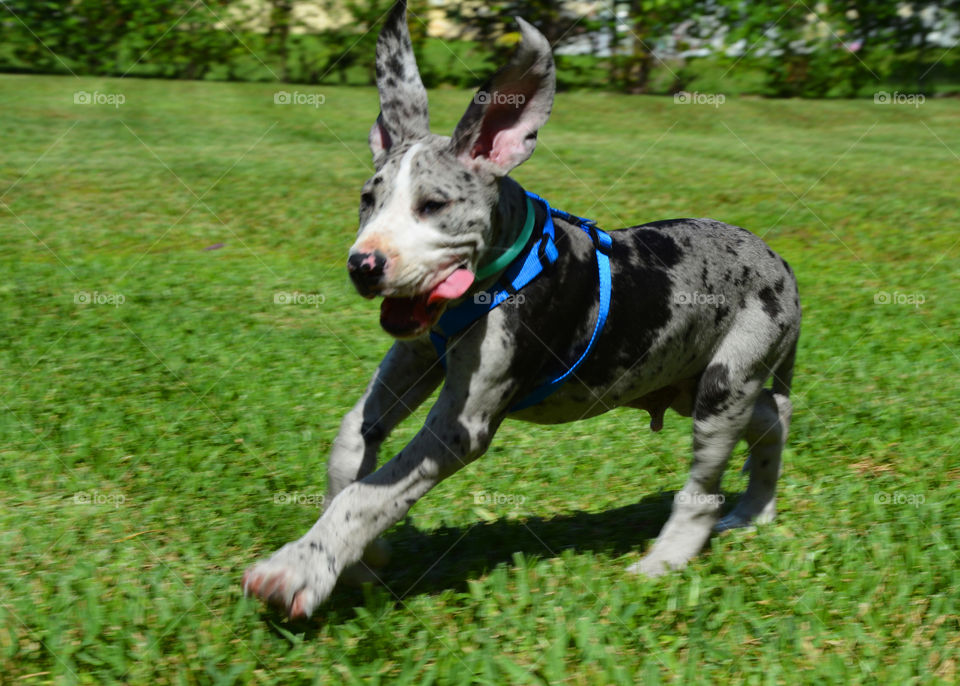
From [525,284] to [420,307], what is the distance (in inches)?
19.6

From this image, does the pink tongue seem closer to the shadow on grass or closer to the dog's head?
the dog's head

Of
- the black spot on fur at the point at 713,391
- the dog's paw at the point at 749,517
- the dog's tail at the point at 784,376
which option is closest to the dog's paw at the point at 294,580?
the black spot on fur at the point at 713,391

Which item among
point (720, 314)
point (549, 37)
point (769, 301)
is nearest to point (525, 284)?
point (720, 314)

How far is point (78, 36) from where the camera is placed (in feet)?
55.2

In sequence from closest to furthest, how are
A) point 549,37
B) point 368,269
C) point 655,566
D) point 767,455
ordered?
point 368,269 → point 655,566 → point 767,455 → point 549,37

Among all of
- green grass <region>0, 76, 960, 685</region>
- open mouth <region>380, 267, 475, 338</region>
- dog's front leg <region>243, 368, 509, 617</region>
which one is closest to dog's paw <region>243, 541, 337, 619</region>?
dog's front leg <region>243, 368, 509, 617</region>

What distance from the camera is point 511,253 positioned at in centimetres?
362

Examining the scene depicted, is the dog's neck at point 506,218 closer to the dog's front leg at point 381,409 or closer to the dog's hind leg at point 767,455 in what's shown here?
the dog's front leg at point 381,409

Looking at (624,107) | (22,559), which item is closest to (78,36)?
(624,107)

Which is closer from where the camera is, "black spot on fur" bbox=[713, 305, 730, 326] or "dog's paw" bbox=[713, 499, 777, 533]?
"black spot on fur" bbox=[713, 305, 730, 326]

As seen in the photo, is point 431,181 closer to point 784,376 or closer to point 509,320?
point 509,320

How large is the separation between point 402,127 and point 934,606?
8.72 ft

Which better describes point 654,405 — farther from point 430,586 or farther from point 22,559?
point 22,559

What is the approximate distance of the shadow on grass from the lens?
386 centimetres
